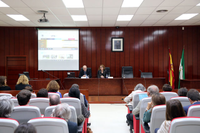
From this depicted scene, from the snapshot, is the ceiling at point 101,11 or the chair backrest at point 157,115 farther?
the ceiling at point 101,11

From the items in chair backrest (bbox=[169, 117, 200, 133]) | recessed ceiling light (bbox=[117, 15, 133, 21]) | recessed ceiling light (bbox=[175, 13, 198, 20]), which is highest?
recessed ceiling light (bbox=[175, 13, 198, 20])

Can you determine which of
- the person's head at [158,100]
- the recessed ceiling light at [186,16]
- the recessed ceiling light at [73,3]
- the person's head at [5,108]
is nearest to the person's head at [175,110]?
the person's head at [158,100]

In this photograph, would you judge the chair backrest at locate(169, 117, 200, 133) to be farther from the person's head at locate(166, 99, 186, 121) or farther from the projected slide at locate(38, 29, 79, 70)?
the projected slide at locate(38, 29, 79, 70)

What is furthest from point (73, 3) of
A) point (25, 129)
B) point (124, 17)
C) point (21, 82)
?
point (25, 129)

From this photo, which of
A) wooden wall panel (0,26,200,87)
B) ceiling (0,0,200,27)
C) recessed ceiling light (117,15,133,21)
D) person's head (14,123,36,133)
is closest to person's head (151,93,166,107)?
person's head (14,123,36,133)

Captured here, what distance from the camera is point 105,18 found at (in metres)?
6.59

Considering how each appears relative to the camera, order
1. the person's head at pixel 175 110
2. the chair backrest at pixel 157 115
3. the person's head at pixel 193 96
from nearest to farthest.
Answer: the person's head at pixel 175 110 < the chair backrest at pixel 157 115 < the person's head at pixel 193 96

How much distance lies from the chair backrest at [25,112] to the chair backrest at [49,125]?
41 centimetres

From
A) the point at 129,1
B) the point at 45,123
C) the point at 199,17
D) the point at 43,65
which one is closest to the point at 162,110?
the point at 45,123

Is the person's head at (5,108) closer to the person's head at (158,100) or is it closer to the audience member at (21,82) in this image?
the person's head at (158,100)

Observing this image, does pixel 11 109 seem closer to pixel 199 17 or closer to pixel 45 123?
pixel 45 123

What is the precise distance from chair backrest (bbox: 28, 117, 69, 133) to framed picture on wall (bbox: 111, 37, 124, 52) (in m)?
6.85

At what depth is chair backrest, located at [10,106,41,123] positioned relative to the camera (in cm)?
184

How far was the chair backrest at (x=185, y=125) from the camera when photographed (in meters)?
1.37
